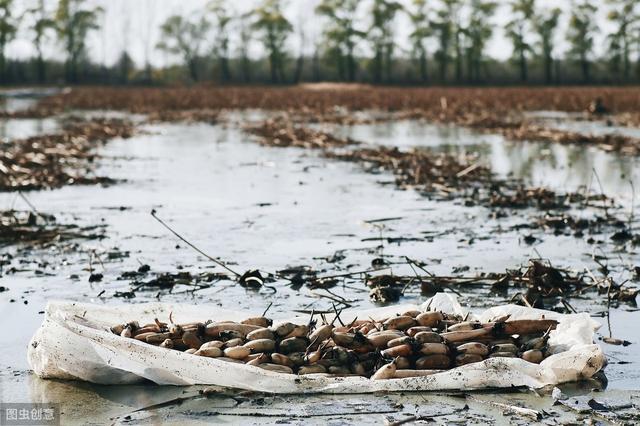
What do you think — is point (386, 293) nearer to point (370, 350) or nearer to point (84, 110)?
point (370, 350)

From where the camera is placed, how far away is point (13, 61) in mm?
73750

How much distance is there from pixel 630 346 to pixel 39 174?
10122 millimetres

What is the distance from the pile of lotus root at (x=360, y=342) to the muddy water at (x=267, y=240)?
268 millimetres

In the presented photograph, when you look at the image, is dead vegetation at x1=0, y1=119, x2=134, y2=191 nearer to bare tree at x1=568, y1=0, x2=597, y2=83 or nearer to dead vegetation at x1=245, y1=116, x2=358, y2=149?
dead vegetation at x1=245, y1=116, x2=358, y2=149

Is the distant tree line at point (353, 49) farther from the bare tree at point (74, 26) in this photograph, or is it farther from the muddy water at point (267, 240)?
the muddy water at point (267, 240)

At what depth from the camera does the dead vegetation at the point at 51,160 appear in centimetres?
1283

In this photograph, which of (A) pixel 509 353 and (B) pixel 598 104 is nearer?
(A) pixel 509 353

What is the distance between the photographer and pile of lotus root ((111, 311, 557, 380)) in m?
4.53

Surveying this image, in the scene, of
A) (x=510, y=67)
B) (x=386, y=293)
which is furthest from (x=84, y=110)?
(x=510, y=67)

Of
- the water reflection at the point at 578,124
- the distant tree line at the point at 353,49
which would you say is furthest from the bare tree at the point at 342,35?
the water reflection at the point at 578,124

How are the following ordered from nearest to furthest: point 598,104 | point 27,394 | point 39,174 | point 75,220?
point 27,394 → point 75,220 → point 39,174 → point 598,104

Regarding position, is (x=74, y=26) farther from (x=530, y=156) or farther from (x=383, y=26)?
(x=530, y=156)

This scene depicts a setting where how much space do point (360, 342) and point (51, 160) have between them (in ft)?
38.9

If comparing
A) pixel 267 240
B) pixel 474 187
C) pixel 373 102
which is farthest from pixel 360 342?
pixel 373 102
